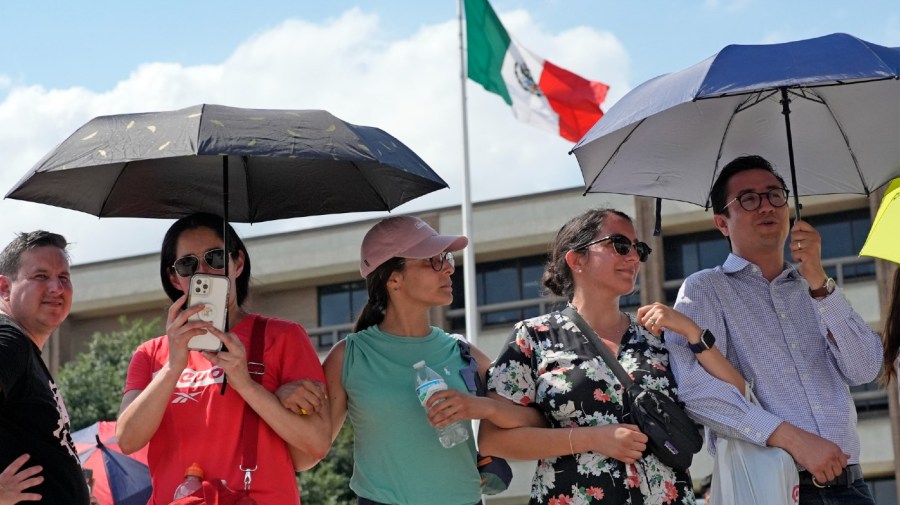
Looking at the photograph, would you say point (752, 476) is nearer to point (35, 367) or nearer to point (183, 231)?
point (183, 231)

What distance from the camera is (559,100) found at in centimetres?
1855

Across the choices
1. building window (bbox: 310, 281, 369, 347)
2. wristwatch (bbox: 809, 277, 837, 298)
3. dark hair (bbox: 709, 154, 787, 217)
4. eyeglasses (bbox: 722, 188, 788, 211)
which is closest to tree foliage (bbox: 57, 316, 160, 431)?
building window (bbox: 310, 281, 369, 347)

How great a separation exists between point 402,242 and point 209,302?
104cm

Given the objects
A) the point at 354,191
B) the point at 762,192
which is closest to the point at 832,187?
the point at 762,192

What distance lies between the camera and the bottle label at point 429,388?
203 inches

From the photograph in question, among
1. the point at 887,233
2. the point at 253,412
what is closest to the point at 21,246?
the point at 253,412

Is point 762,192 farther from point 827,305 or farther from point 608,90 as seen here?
point 608,90

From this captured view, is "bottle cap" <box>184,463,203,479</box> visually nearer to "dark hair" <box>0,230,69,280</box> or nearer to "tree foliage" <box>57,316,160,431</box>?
"dark hair" <box>0,230,69,280</box>

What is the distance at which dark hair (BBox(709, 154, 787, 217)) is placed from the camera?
568 centimetres

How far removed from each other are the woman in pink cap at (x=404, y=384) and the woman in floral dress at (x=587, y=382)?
0.15 m

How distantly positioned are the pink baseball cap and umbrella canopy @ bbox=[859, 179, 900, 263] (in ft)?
5.57

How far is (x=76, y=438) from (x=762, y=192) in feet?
23.6

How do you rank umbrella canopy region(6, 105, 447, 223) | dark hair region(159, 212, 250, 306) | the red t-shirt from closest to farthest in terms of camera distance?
umbrella canopy region(6, 105, 447, 223) → the red t-shirt → dark hair region(159, 212, 250, 306)

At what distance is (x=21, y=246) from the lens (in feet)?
17.9
